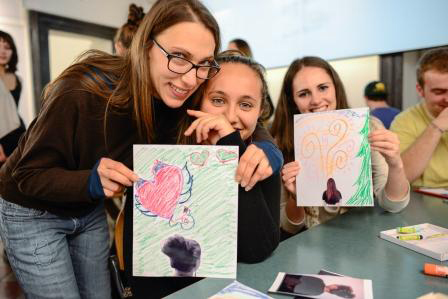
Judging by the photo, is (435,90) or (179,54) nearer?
(179,54)

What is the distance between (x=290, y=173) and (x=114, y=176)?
1.94ft

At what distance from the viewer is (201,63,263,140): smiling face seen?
1073mm

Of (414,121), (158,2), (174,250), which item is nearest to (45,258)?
(174,250)

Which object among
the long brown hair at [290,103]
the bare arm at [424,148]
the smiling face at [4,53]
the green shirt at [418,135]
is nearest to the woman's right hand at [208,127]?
the long brown hair at [290,103]

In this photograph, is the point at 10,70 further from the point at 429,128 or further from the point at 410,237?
the point at 410,237

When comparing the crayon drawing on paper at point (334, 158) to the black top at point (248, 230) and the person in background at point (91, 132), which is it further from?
the person in background at point (91, 132)

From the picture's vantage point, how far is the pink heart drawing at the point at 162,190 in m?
0.80

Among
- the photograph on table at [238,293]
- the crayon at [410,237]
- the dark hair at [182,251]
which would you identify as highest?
the dark hair at [182,251]

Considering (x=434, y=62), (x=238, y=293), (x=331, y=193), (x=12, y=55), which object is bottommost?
(x=238, y=293)

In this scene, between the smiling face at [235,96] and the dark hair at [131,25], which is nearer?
the smiling face at [235,96]

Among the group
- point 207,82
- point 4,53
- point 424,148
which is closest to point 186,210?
point 207,82

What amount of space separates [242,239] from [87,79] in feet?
1.90

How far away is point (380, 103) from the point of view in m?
2.76

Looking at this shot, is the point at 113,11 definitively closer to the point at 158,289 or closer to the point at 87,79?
the point at 87,79
